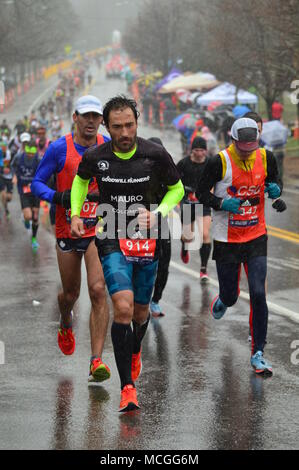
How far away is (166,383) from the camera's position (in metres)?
7.44

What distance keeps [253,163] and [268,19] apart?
22465mm

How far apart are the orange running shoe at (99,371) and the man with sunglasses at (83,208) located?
20 cm

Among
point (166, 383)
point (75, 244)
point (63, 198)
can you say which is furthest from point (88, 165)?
point (166, 383)

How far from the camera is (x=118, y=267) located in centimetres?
652

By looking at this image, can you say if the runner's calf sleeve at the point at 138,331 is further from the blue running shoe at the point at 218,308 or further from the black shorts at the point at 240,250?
the blue running shoe at the point at 218,308

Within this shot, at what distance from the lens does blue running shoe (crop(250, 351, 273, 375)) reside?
7598 mm

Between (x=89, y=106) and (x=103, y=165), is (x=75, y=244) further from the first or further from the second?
(x=103, y=165)

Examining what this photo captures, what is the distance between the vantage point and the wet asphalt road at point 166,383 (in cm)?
610

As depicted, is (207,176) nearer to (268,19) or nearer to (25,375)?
(25,375)

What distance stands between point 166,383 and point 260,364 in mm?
784

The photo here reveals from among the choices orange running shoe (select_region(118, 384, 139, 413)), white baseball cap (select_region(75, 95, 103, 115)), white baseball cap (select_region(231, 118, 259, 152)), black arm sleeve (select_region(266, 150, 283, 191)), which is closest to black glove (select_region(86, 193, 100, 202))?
white baseball cap (select_region(75, 95, 103, 115))

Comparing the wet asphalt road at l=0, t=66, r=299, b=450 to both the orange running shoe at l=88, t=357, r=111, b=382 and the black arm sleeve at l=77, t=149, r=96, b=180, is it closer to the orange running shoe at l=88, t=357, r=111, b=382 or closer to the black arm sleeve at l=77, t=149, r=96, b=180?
the orange running shoe at l=88, t=357, r=111, b=382

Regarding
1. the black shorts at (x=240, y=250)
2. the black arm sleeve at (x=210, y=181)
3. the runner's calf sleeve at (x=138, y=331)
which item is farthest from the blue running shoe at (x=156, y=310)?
the runner's calf sleeve at (x=138, y=331)
